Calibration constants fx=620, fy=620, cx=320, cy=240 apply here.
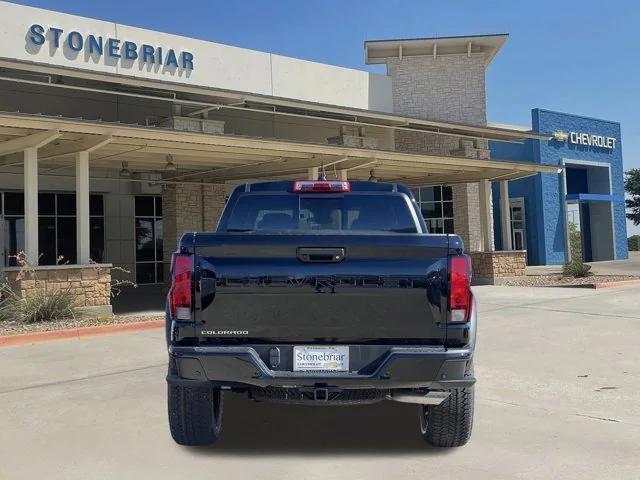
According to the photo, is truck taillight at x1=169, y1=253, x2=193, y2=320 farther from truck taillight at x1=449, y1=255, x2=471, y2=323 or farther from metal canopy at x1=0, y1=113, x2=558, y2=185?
metal canopy at x1=0, y1=113, x2=558, y2=185

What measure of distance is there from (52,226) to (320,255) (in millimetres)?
18418

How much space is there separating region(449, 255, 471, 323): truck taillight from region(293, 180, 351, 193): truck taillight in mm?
1623

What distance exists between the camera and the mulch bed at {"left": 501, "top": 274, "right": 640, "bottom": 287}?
18830 mm

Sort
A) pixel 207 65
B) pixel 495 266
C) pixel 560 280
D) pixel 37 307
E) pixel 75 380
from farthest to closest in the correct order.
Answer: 1. pixel 495 266
2. pixel 560 280
3. pixel 207 65
4. pixel 37 307
5. pixel 75 380

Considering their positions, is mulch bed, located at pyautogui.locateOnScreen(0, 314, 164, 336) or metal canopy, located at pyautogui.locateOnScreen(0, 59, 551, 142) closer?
mulch bed, located at pyautogui.locateOnScreen(0, 314, 164, 336)

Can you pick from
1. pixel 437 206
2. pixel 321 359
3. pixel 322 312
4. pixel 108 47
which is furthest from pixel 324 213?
pixel 437 206

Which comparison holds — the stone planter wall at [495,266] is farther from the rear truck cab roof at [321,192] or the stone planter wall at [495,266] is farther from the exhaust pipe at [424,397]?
the exhaust pipe at [424,397]

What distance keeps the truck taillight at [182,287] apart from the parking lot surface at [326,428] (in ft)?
3.62

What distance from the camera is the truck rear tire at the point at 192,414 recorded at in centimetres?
451

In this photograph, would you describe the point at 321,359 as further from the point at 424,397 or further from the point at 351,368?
the point at 424,397

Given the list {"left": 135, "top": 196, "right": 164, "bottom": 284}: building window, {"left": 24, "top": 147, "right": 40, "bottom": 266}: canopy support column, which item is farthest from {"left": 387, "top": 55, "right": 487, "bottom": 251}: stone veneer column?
{"left": 24, "top": 147, "right": 40, "bottom": 266}: canopy support column

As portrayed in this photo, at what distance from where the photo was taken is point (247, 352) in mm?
4082

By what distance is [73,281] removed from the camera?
41.4ft

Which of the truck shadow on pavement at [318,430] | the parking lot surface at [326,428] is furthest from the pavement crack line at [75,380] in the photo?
the truck shadow on pavement at [318,430]
